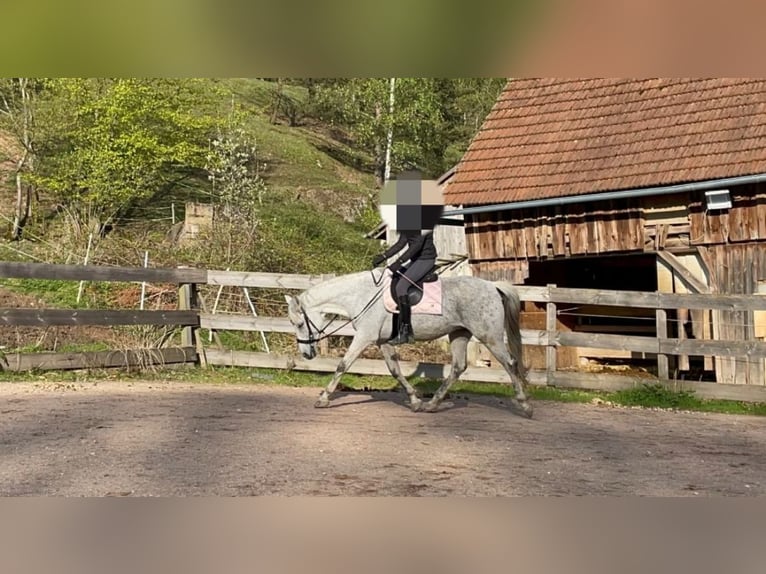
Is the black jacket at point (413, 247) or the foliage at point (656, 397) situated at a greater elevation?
the black jacket at point (413, 247)

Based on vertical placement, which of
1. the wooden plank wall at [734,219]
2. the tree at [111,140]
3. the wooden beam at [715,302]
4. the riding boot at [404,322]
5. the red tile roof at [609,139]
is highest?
the tree at [111,140]

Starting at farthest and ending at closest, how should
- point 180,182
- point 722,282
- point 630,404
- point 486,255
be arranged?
point 180,182 < point 486,255 < point 722,282 < point 630,404

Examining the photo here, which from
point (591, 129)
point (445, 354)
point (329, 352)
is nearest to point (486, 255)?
point (445, 354)

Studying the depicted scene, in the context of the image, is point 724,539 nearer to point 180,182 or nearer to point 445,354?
point 445,354

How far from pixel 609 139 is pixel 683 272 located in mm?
2368

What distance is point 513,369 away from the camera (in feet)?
23.1

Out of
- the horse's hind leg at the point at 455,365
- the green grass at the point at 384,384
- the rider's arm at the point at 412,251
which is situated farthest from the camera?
the green grass at the point at 384,384

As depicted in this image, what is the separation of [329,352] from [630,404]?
4.34 metres

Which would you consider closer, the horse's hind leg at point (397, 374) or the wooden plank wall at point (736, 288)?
the horse's hind leg at point (397, 374)

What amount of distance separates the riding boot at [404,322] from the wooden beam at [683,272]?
5767 mm

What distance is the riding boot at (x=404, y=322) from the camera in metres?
6.69

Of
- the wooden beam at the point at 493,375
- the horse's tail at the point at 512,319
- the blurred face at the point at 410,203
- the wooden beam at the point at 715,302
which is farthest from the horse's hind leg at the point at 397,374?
the wooden beam at the point at 715,302

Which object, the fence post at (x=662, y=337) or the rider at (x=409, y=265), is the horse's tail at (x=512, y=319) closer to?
the rider at (x=409, y=265)

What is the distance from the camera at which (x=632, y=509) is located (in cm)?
176
